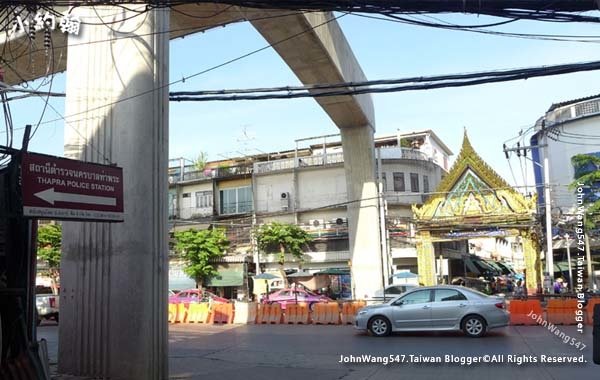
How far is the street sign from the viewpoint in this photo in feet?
19.7

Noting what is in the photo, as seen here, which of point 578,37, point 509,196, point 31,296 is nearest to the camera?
point 31,296

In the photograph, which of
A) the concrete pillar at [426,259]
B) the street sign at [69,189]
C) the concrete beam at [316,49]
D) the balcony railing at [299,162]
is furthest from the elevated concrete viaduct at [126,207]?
the balcony railing at [299,162]

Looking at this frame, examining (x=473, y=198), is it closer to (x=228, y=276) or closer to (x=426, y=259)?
(x=426, y=259)

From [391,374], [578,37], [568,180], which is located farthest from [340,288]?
[578,37]

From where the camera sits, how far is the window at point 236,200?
42.3 meters

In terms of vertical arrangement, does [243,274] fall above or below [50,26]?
below

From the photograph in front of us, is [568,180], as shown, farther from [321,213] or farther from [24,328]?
[24,328]

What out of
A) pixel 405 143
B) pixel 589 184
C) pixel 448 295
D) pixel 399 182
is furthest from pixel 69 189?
pixel 405 143

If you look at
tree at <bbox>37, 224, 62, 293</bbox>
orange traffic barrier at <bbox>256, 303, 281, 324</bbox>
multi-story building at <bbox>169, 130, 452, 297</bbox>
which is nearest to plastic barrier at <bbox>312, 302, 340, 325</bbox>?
orange traffic barrier at <bbox>256, 303, 281, 324</bbox>

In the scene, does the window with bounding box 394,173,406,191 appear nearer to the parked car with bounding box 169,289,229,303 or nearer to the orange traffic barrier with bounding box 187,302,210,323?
the parked car with bounding box 169,289,229,303

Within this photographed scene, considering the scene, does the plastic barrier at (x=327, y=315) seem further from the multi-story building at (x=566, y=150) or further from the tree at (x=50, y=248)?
the tree at (x=50, y=248)

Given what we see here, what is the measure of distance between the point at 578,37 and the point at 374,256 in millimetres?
16829

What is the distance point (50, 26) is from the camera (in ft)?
35.1

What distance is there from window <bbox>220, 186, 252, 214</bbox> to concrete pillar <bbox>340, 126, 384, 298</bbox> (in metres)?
18.4
